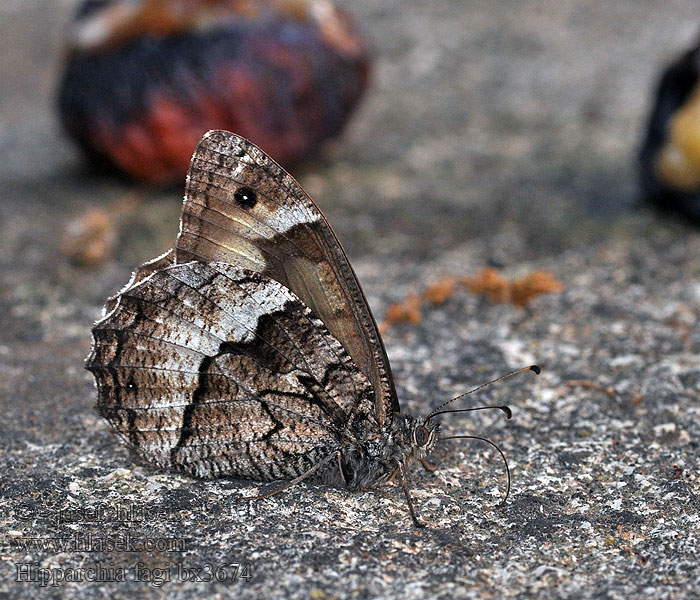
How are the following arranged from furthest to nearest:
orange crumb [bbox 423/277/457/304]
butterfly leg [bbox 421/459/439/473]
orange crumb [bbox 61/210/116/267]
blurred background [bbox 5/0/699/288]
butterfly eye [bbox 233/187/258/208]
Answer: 1. blurred background [bbox 5/0/699/288]
2. orange crumb [bbox 61/210/116/267]
3. orange crumb [bbox 423/277/457/304]
4. butterfly leg [bbox 421/459/439/473]
5. butterfly eye [bbox 233/187/258/208]

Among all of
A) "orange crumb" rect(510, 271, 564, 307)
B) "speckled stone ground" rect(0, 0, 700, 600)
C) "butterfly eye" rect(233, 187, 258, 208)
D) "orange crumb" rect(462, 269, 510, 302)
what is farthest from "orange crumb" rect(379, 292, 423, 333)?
"butterfly eye" rect(233, 187, 258, 208)

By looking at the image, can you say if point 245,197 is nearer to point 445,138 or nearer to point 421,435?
point 421,435

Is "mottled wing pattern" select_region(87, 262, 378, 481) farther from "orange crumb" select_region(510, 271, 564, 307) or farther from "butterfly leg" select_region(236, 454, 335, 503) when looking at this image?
"orange crumb" select_region(510, 271, 564, 307)

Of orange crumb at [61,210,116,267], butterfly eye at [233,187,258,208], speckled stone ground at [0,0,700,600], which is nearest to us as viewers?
speckled stone ground at [0,0,700,600]

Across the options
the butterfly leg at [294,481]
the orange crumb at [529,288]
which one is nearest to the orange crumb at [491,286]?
the orange crumb at [529,288]

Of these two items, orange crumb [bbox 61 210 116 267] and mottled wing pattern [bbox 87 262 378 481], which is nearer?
mottled wing pattern [bbox 87 262 378 481]

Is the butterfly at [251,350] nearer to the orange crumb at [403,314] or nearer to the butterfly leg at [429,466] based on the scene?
the butterfly leg at [429,466]
